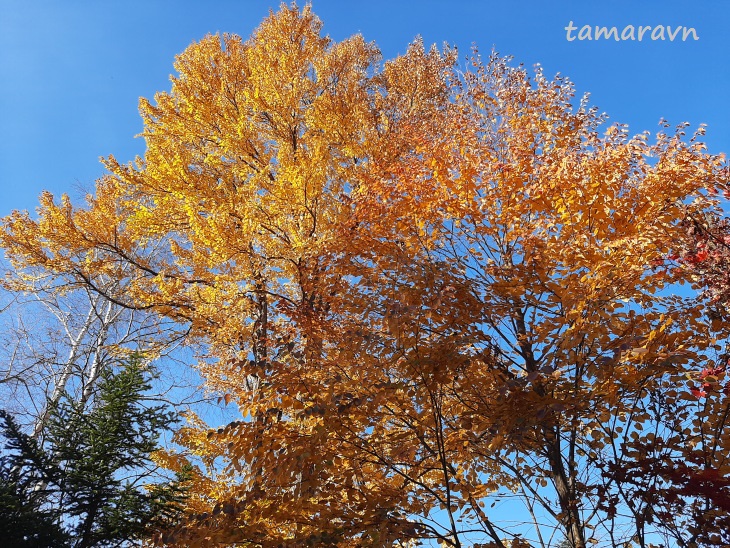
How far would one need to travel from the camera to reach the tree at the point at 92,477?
414 cm

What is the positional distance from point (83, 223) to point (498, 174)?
579 centimetres

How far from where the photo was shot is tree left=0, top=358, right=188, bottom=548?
13.6 ft

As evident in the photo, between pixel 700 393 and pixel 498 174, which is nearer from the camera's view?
pixel 700 393

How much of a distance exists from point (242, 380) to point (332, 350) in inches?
146

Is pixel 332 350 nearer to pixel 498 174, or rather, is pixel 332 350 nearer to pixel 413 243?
pixel 413 243

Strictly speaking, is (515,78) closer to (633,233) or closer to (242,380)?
(633,233)

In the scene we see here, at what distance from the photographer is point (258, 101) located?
299 inches

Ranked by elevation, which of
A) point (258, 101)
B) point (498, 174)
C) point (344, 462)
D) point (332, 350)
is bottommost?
point (344, 462)

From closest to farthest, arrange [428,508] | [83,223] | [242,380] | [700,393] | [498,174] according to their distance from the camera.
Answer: [700,393]
[428,508]
[498,174]
[83,223]
[242,380]

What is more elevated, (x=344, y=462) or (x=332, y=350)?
(x=332, y=350)

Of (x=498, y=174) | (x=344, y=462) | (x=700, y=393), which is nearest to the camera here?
(x=700, y=393)

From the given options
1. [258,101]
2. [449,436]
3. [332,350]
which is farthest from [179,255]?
[449,436]

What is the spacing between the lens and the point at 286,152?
6914mm

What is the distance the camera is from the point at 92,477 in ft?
14.4
